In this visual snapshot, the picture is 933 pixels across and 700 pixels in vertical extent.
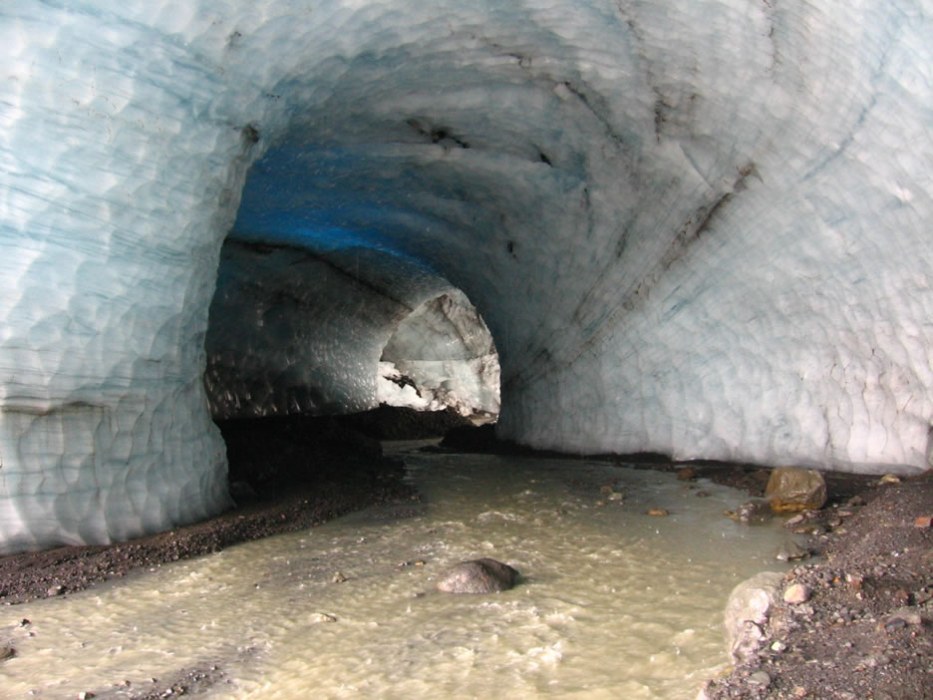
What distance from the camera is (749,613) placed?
2.77m

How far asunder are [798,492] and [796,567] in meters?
1.30

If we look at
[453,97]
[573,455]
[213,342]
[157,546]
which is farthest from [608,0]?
[213,342]

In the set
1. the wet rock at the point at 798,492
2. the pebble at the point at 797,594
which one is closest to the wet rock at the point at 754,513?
the wet rock at the point at 798,492

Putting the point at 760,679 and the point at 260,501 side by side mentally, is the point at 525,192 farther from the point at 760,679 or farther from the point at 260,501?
the point at 760,679

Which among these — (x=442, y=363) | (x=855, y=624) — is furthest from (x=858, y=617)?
(x=442, y=363)

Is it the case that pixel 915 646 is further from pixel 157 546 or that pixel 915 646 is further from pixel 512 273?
pixel 512 273

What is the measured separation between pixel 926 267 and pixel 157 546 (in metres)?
3.93

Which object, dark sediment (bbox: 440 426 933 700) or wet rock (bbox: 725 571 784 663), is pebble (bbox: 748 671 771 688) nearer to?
dark sediment (bbox: 440 426 933 700)

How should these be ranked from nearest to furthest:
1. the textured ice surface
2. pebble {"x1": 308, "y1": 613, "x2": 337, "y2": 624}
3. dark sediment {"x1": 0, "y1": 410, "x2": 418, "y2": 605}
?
pebble {"x1": 308, "y1": 613, "x2": 337, "y2": 624} < dark sediment {"x1": 0, "y1": 410, "x2": 418, "y2": 605} < the textured ice surface

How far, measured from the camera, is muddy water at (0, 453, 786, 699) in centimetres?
254

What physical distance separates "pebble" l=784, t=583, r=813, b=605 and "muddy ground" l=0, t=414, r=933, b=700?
0.02 metres

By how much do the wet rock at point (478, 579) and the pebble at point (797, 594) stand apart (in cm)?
104

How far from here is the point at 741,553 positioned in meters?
3.74

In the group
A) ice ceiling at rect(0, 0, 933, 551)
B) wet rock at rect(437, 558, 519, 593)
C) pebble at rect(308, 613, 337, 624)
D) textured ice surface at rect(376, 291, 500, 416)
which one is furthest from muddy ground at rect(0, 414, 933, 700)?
textured ice surface at rect(376, 291, 500, 416)
